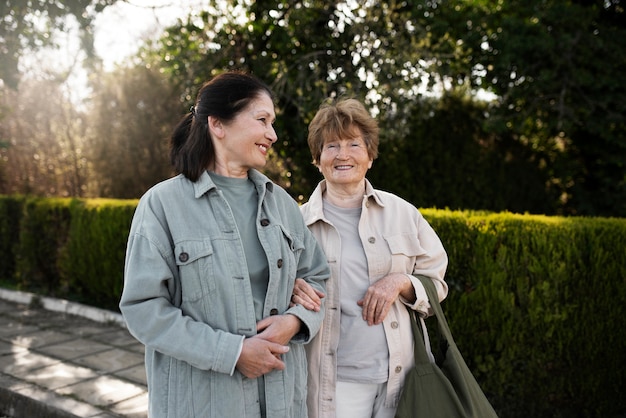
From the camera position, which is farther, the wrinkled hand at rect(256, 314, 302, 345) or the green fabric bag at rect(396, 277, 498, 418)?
the green fabric bag at rect(396, 277, 498, 418)

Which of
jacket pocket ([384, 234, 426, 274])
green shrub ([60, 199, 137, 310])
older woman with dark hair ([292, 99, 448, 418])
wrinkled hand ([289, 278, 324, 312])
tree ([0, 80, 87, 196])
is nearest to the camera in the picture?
wrinkled hand ([289, 278, 324, 312])

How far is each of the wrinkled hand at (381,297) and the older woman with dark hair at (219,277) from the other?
10.3 inches

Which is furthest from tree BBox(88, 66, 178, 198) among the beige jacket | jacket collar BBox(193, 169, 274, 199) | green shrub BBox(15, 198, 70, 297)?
jacket collar BBox(193, 169, 274, 199)

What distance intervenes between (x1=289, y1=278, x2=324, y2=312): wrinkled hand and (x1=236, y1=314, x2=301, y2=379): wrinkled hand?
0.09 m

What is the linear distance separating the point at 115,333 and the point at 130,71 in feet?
20.3

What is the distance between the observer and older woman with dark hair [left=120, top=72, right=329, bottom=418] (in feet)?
6.29

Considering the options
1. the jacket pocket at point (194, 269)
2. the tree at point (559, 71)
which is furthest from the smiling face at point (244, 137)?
the tree at point (559, 71)

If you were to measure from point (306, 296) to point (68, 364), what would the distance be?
391 cm

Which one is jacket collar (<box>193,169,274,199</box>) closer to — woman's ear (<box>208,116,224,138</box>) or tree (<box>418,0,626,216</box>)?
woman's ear (<box>208,116,224,138</box>)

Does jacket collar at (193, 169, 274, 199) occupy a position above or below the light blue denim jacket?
above

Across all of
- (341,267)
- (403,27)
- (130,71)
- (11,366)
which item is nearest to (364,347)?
(341,267)

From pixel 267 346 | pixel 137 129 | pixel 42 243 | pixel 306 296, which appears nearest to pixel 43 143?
pixel 137 129

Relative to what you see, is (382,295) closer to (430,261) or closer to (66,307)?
(430,261)

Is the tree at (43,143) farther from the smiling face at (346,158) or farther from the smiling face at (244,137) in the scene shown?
the smiling face at (244,137)
